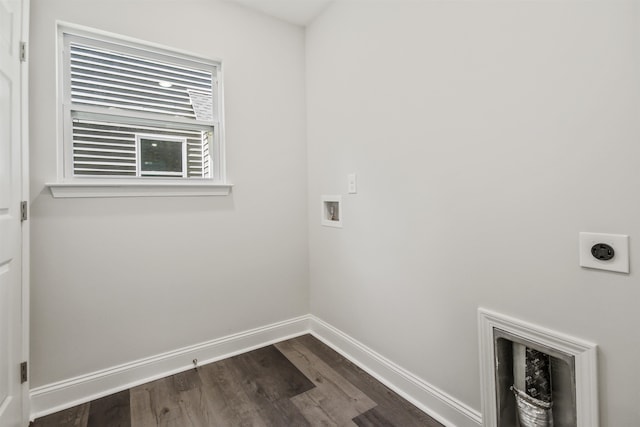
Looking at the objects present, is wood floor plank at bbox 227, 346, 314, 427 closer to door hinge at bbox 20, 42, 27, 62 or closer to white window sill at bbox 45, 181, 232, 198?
white window sill at bbox 45, 181, 232, 198

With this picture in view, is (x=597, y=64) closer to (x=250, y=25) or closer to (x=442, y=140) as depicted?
(x=442, y=140)

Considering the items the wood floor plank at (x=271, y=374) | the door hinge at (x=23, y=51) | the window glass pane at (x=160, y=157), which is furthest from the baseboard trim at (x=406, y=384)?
the door hinge at (x=23, y=51)

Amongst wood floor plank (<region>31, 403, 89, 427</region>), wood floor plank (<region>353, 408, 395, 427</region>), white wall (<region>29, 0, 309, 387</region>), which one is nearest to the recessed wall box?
white wall (<region>29, 0, 309, 387</region>)

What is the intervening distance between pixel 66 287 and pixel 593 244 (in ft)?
8.10

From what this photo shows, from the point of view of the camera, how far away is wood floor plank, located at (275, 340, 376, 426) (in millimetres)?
1565

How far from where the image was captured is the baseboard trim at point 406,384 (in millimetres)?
1413

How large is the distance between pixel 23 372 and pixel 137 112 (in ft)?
5.03

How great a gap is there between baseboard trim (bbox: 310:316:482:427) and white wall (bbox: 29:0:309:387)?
0.52 meters

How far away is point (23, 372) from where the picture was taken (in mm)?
1485

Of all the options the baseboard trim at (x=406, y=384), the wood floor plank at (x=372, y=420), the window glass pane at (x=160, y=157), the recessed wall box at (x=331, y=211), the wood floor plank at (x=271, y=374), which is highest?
the window glass pane at (x=160, y=157)

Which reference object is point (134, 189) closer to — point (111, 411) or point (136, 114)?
point (136, 114)

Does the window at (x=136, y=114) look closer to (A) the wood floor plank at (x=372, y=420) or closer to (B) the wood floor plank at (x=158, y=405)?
(B) the wood floor plank at (x=158, y=405)

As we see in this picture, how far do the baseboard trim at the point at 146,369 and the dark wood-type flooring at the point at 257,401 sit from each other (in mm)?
48

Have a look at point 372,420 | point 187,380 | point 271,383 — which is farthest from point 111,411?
point 372,420
